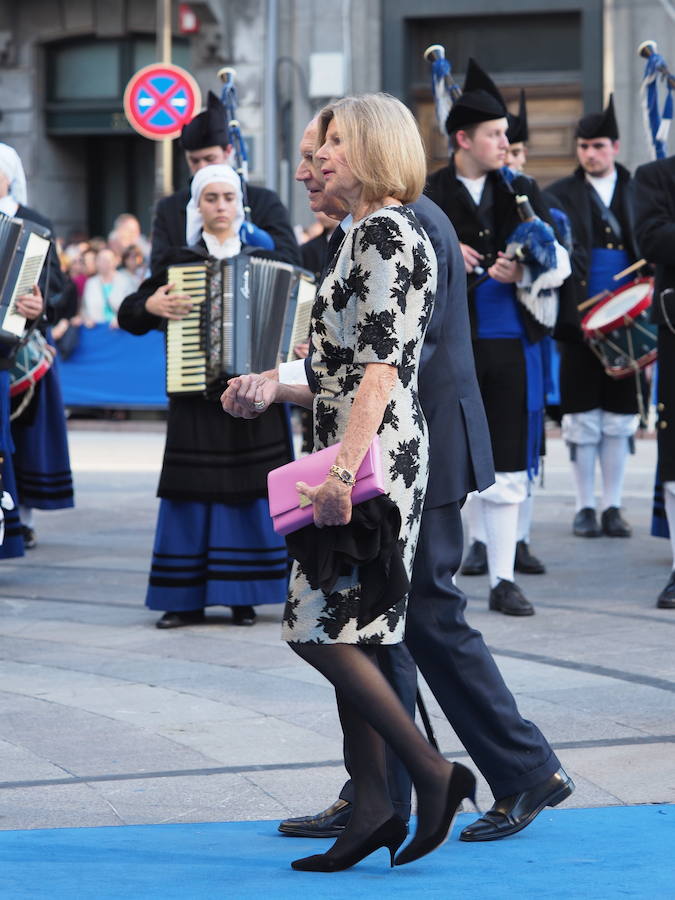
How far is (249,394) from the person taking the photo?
4156mm

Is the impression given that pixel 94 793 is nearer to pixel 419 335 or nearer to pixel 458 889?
pixel 458 889

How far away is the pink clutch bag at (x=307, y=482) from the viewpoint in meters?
3.92

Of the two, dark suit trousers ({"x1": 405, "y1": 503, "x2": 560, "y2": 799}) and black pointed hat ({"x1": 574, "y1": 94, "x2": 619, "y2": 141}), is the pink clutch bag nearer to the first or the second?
dark suit trousers ({"x1": 405, "y1": 503, "x2": 560, "y2": 799})

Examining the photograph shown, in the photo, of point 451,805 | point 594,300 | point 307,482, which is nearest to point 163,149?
point 594,300

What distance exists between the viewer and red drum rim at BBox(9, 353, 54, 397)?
9461 mm

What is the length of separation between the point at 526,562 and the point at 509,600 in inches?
51.2

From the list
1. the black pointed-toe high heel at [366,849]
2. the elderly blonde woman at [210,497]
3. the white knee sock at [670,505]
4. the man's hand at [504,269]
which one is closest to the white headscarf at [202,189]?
the elderly blonde woman at [210,497]

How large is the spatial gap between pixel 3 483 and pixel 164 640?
1342 mm

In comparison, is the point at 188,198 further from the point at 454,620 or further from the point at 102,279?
the point at 102,279

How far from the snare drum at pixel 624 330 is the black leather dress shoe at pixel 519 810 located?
16.2 ft

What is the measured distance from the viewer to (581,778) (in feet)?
16.3

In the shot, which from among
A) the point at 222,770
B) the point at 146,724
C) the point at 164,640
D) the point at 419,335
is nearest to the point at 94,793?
the point at 222,770

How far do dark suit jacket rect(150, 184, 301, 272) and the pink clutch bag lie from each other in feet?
11.7

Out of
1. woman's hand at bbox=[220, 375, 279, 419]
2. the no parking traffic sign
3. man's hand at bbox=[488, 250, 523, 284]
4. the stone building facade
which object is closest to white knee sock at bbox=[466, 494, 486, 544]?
man's hand at bbox=[488, 250, 523, 284]
